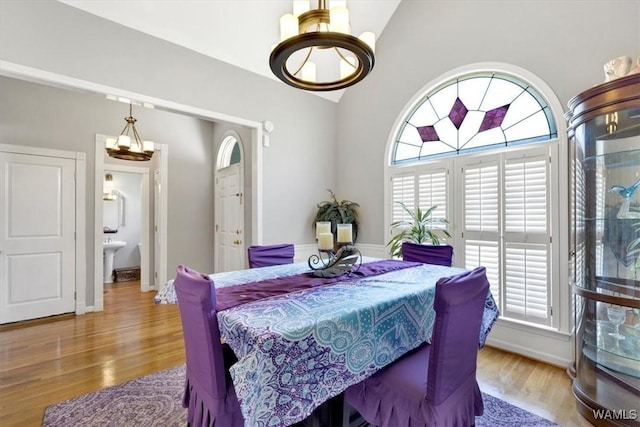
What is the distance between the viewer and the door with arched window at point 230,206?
4.35 m

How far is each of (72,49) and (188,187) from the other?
9.31ft

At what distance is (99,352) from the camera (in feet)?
9.56

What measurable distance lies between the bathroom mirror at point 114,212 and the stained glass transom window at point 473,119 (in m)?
6.16

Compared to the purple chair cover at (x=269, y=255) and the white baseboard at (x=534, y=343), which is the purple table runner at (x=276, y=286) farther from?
the white baseboard at (x=534, y=343)

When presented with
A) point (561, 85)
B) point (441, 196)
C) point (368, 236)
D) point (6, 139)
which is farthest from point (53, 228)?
point (561, 85)

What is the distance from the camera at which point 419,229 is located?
3.35 m

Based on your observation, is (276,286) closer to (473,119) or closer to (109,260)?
(473,119)

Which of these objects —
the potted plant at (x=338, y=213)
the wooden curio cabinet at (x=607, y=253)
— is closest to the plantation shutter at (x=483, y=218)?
the wooden curio cabinet at (x=607, y=253)

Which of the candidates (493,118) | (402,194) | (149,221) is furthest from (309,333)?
(149,221)

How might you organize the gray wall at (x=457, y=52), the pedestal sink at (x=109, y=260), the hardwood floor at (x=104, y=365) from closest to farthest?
the hardwood floor at (x=104, y=365)
the gray wall at (x=457, y=52)
the pedestal sink at (x=109, y=260)

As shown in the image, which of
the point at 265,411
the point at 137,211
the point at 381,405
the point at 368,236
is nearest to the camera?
the point at 265,411

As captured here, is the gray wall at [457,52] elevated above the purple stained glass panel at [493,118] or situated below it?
above

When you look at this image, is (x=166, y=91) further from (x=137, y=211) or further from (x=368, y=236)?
(x=137, y=211)
